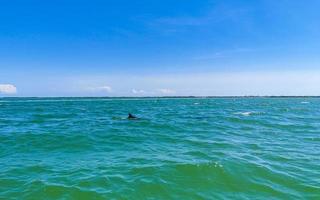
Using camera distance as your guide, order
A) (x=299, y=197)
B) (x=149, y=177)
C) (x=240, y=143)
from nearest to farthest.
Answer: (x=299, y=197) < (x=149, y=177) < (x=240, y=143)

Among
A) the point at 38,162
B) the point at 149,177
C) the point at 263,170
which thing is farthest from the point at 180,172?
the point at 38,162

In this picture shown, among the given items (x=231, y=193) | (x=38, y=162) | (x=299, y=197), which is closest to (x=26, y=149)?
(x=38, y=162)

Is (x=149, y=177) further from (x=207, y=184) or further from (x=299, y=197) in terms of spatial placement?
(x=299, y=197)

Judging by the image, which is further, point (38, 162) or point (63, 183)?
point (38, 162)

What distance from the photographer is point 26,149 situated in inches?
623

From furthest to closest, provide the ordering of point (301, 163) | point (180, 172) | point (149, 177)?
point (301, 163) < point (180, 172) < point (149, 177)

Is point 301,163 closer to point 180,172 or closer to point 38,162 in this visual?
point 180,172

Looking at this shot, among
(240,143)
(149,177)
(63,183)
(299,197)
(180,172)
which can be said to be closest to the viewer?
(299,197)

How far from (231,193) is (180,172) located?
101 inches

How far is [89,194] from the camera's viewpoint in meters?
8.84

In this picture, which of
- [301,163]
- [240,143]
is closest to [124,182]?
[301,163]

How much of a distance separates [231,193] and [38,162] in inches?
342

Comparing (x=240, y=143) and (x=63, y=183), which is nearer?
(x=63, y=183)

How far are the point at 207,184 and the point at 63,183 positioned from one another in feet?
16.6
